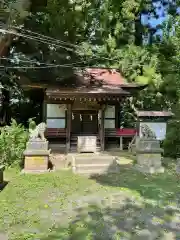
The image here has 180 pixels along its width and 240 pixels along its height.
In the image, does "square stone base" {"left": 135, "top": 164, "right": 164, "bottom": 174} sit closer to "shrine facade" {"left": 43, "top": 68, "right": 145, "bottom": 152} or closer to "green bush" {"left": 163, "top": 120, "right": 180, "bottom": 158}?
"green bush" {"left": 163, "top": 120, "right": 180, "bottom": 158}

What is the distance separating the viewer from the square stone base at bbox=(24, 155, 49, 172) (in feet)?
33.2

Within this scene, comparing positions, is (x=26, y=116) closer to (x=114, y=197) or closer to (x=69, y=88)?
(x=69, y=88)

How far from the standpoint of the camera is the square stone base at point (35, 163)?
33.2 ft

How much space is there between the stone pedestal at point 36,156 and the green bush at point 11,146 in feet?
2.37

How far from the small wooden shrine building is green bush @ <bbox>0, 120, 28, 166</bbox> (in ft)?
12.5

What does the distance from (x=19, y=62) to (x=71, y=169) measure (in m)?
8.38

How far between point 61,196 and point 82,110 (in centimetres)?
912

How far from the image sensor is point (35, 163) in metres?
10.2

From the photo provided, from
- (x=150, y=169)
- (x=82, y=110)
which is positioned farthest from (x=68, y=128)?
(x=150, y=169)

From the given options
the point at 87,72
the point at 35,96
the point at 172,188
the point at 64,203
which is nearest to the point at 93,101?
the point at 87,72

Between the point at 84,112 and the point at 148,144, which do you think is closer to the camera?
the point at 148,144

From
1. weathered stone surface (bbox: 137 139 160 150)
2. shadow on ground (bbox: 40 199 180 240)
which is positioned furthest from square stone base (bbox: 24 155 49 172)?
shadow on ground (bbox: 40 199 180 240)

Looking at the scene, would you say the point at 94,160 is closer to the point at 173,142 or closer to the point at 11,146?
the point at 11,146

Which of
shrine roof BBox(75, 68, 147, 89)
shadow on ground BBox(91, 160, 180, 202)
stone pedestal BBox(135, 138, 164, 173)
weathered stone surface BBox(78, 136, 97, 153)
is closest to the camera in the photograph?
shadow on ground BBox(91, 160, 180, 202)
